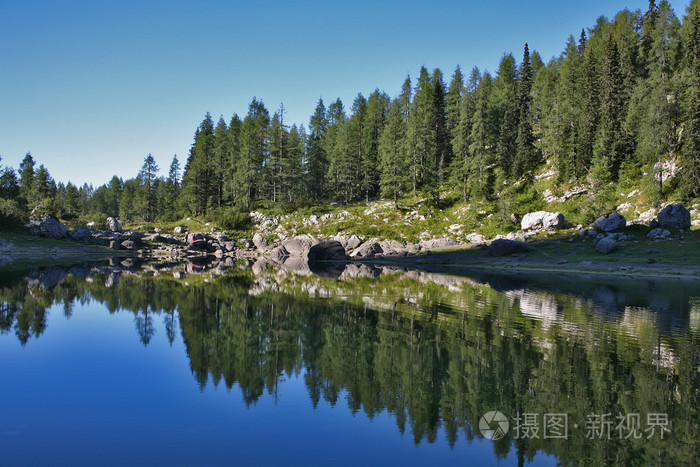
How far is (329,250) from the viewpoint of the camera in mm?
68625

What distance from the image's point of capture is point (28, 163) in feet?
368

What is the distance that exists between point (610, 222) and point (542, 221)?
9.27 metres

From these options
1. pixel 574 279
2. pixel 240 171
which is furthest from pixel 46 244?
pixel 574 279

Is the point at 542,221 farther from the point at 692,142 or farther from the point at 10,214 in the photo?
the point at 10,214

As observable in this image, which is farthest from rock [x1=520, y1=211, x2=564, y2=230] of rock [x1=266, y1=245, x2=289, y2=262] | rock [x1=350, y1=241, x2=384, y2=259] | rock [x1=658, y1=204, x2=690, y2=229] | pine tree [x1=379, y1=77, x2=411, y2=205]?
rock [x1=266, y1=245, x2=289, y2=262]

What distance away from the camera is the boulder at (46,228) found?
6869 cm

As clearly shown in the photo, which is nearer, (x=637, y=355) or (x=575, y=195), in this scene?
(x=637, y=355)

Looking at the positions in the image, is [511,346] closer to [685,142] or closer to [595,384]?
[595,384]

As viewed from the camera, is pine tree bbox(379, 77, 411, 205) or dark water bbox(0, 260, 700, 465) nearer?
dark water bbox(0, 260, 700, 465)

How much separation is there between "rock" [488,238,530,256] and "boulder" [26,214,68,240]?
7516cm

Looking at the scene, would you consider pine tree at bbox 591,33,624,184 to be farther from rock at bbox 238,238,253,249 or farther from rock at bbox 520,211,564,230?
rock at bbox 238,238,253,249

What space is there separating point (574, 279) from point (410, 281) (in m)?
17.6

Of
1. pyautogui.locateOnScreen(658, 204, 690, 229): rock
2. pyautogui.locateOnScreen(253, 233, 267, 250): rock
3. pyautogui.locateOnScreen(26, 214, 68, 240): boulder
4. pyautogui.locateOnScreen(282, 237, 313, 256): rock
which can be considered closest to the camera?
pyautogui.locateOnScreen(658, 204, 690, 229): rock

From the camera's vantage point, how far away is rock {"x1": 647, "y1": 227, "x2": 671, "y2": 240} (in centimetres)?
4812
